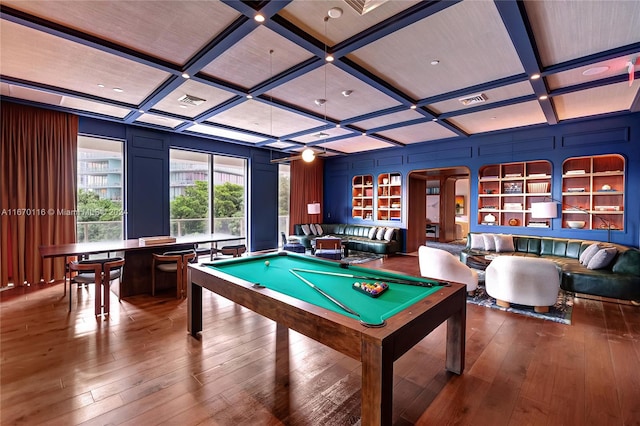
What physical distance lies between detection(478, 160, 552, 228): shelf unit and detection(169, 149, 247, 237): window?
6744 mm

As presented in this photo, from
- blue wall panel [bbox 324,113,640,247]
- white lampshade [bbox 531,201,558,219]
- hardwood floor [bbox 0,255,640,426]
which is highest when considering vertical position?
blue wall panel [bbox 324,113,640,247]

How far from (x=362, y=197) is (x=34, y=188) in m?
8.24

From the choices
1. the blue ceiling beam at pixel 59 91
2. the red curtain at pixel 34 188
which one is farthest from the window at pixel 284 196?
the red curtain at pixel 34 188

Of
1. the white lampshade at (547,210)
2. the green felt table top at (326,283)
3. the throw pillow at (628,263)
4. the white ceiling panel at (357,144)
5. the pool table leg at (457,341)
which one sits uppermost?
the white ceiling panel at (357,144)

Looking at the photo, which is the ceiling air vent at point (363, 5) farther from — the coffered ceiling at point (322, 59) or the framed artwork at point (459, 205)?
the framed artwork at point (459, 205)

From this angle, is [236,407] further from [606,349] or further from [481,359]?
[606,349]

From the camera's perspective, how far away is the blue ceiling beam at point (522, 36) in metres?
2.53

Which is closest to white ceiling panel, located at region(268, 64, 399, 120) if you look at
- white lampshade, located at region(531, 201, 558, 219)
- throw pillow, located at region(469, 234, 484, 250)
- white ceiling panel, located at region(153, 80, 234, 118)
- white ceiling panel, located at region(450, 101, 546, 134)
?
white ceiling panel, located at region(153, 80, 234, 118)

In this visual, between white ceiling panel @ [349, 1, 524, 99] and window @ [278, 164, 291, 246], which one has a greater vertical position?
white ceiling panel @ [349, 1, 524, 99]

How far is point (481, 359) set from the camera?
9.04 ft

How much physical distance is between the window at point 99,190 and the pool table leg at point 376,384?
21.9ft

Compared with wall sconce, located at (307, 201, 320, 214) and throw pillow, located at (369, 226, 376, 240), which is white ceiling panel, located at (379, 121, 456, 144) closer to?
throw pillow, located at (369, 226, 376, 240)

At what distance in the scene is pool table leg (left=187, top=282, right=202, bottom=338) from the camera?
3.15 m

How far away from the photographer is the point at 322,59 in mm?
3469
